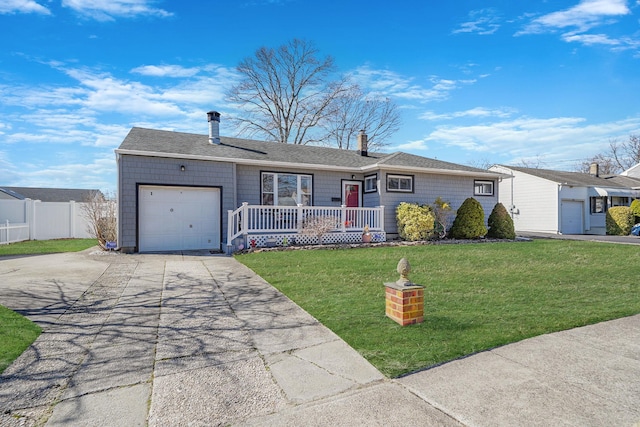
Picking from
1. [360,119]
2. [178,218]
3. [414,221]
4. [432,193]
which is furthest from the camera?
[360,119]

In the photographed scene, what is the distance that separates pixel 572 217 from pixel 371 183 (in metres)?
15.1

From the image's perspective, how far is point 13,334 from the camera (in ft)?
11.3

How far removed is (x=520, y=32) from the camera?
1241 centimetres

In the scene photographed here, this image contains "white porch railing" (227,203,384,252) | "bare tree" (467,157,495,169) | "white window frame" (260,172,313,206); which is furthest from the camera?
"bare tree" (467,157,495,169)

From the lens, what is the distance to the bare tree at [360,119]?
27.0 metres

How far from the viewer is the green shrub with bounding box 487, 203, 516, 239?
1409cm

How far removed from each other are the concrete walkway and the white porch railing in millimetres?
6410

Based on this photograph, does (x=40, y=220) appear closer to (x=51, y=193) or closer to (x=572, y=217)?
(x=51, y=193)

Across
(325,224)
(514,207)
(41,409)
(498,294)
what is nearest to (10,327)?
(41,409)

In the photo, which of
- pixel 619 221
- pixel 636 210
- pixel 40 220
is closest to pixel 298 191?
pixel 40 220

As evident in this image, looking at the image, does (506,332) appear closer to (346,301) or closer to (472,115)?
(346,301)

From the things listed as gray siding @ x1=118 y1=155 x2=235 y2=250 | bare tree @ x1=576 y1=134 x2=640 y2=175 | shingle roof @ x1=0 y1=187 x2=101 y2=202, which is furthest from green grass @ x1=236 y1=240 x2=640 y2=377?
bare tree @ x1=576 y1=134 x2=640 y2=175

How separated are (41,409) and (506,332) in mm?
3968

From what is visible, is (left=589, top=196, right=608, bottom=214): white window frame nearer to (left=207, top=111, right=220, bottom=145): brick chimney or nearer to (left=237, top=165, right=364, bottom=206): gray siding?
(left=237, top=165, right=364, bottom=206): gray siding
